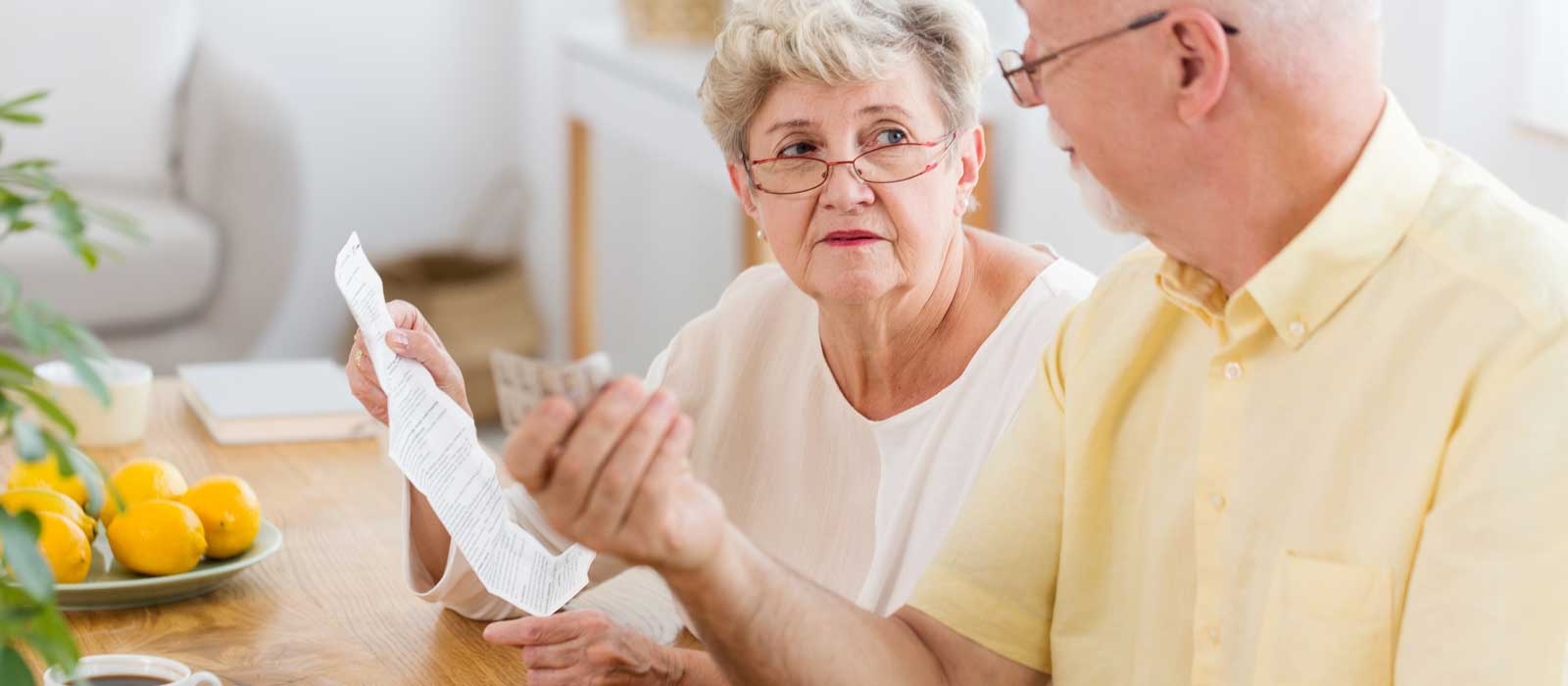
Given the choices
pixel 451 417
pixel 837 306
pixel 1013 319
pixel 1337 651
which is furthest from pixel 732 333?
pixel 1337 651

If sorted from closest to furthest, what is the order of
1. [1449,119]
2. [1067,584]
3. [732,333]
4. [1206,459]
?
[1206,459], [1067,584], [732,333], [1449,119]

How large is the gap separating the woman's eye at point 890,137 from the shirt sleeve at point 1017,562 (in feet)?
1.36

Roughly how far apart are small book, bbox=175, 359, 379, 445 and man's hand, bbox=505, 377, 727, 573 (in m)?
1.04

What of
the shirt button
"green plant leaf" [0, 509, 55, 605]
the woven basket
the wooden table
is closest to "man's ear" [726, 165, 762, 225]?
the wooden table

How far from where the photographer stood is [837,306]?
63.8 inches

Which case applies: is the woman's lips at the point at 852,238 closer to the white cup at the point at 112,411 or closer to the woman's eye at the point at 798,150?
the woman's eye at the point at 798,150

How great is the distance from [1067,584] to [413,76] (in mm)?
3991

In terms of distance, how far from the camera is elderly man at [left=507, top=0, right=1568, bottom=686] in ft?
3.03

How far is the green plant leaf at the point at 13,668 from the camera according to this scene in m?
0.72

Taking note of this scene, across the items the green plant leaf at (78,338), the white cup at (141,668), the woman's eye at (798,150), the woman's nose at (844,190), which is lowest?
the white cup at (141,668)

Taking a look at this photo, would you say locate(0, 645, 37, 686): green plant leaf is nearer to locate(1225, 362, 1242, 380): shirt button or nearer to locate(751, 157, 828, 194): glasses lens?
locate(1225, 362, 1242, 380): shirt button

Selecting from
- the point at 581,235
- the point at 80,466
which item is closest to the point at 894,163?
the point at 80,466

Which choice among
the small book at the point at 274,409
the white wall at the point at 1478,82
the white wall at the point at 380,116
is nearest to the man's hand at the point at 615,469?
the small book at the point at 274,409

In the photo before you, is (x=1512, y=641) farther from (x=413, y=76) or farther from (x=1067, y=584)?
(x=413, y=76)
